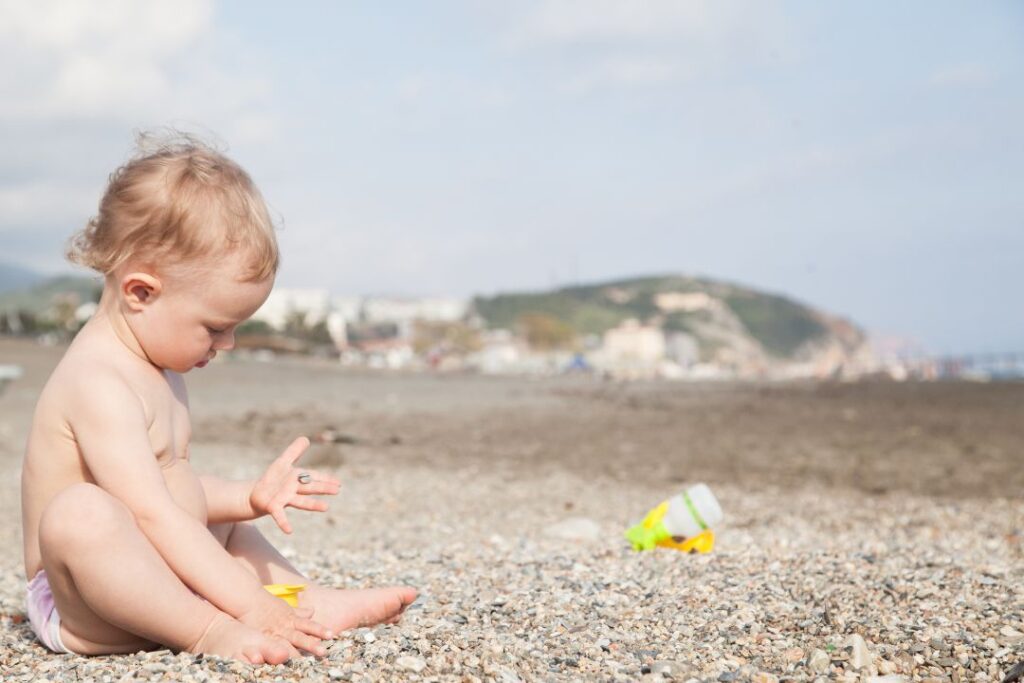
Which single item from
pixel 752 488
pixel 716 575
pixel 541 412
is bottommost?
pixel 541 412

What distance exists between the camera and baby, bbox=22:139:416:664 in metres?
2.41

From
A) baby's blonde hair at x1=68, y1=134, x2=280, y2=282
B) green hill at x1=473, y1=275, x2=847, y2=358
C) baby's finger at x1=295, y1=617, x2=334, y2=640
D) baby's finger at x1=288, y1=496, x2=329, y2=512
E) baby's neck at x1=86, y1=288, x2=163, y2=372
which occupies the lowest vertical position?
green hill at x1=473, y1=275, x2=847, y2=358

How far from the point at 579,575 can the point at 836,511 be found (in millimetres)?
3571

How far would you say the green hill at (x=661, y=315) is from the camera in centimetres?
16188

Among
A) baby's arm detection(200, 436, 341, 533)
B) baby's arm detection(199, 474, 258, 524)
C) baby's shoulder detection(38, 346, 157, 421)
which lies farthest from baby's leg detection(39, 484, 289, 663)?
baby's arm detection(199, 474, 258, 524)

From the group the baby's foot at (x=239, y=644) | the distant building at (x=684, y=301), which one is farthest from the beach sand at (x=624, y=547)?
the distant building at (x=684, y=301)

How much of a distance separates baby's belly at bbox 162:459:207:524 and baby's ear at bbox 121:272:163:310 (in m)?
0.47

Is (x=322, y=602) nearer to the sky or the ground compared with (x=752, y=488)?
nearer to the sky

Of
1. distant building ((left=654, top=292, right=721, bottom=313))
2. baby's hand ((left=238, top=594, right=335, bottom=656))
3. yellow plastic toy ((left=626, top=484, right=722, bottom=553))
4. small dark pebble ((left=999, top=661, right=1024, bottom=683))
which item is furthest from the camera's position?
distant building ((left=654, top=292, right=721, bottom=313))

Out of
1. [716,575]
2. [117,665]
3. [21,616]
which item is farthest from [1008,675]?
[21,616]

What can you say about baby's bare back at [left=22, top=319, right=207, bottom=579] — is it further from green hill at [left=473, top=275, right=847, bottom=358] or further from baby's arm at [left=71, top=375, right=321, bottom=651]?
green hill at [left=473, top=275, right=847, bottom=358]

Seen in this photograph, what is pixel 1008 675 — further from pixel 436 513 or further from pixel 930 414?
pixel 930 414

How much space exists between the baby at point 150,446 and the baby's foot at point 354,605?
0.04 feet

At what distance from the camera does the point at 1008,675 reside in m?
2.27
